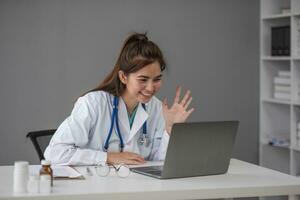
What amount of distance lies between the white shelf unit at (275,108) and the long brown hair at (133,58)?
221 centimetres

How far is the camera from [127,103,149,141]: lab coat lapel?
3383 millimetres

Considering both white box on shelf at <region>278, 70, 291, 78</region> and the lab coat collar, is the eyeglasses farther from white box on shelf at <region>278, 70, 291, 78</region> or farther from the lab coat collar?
white box on shelf at <region>278, 70, 291, 78</region>

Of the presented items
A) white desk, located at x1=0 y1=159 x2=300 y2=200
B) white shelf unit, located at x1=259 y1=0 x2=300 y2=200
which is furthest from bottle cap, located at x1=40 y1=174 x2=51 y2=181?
white shelf unit, located at x1=259 y1=0 x2=300 y2=200

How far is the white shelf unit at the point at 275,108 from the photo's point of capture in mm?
5297

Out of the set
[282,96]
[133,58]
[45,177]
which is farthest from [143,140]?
[282,96]

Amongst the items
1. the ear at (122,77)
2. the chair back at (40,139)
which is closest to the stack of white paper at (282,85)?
the ear at (122,77)

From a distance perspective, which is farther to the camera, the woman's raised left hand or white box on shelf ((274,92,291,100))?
white box on shelf ((274,92,291,100))

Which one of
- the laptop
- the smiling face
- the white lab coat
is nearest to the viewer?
the laptop

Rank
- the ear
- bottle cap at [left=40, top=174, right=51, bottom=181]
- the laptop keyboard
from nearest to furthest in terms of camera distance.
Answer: bottle cap at [left=40, top=174, right=51, bottom=181] < the laptop keyboard < the ear

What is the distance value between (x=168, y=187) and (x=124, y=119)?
90 centimetres

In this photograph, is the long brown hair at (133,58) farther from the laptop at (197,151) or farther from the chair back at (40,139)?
the laptop at (197,151)

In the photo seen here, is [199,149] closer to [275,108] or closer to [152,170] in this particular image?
[152,170]

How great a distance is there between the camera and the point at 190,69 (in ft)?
18.2

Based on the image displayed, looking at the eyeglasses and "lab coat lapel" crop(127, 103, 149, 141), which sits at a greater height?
"lab coat lapel" crop(127, 103, 149, 141)
